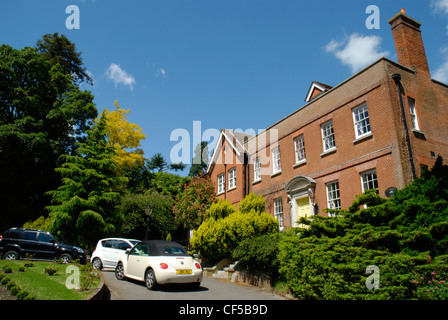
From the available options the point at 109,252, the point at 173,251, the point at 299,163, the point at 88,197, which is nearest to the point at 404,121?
the point at 299,163

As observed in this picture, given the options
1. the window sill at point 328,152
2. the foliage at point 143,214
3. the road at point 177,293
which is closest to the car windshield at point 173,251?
the road at point 177,293

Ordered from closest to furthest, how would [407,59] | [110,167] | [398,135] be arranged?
[398,135]
[407,59]
[110,167]

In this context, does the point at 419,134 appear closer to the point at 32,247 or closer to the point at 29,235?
the point at 32,247

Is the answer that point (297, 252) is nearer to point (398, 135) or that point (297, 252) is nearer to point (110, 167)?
point (398, 135)

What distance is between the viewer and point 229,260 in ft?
49.5

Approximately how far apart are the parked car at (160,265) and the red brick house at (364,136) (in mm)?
7933

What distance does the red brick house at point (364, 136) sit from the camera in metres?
12.4

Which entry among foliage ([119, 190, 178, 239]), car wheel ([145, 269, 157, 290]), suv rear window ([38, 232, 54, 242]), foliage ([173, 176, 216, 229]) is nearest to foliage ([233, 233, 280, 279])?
car wheel ([145, 269, 157, 290])

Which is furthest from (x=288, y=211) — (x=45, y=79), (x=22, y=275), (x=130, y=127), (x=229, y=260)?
(x=45, y=79)

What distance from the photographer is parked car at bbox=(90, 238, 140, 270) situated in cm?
1427

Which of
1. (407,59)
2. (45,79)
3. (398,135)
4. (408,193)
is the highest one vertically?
(45,79)

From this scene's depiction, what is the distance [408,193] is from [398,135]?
12.9ft

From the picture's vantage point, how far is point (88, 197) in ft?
73.7

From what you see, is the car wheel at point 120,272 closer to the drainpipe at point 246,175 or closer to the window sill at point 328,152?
the window sill at point 328,152
